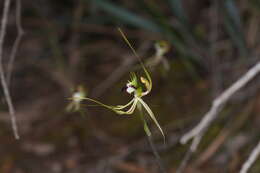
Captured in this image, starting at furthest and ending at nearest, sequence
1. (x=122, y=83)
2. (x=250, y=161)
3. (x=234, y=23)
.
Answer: (x=122, y=83) → (x=234, y=23) → (x=250, y=161)

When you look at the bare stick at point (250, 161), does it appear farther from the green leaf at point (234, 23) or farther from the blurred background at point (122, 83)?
the green leaf at point (234, 23)

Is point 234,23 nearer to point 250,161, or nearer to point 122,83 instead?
point 122,83

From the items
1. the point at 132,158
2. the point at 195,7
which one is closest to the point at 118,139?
the point at 132,158

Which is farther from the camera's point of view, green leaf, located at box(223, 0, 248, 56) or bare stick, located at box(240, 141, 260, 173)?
green leaf, located at box(223, 0, 248, 56)

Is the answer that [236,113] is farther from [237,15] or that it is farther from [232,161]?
[237,15]

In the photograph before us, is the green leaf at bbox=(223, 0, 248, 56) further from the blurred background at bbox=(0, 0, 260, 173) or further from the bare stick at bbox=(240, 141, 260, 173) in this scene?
the bare stick at bbox=(240, 141, 260, 173)

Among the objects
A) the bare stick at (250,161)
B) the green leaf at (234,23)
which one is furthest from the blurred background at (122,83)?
the bare stick at (250,161)

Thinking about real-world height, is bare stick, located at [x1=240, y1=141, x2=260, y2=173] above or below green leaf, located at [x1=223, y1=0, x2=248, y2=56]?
below

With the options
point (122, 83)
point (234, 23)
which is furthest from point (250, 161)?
point (122, 83)

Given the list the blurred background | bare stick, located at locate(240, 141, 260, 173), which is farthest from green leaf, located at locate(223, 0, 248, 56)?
bare stick, located at locate(240, 141, 260, 173)
